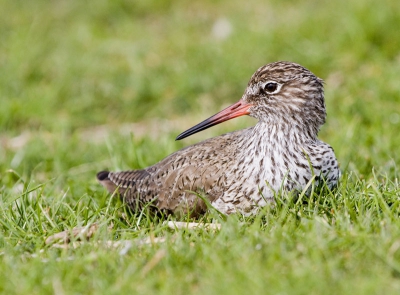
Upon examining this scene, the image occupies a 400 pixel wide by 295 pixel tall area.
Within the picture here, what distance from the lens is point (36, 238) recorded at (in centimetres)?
494

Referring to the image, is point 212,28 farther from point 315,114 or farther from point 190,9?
point 315,114

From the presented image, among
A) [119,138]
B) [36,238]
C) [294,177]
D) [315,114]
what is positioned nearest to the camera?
[36,238]

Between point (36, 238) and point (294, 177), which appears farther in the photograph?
point (294, 177)

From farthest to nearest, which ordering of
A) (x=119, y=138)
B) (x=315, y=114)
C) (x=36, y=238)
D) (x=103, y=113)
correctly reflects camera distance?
(x=103, y=113), (x=119, y=138), (x=315, y=114), (x=36, y=238)

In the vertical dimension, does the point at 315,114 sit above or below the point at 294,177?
above

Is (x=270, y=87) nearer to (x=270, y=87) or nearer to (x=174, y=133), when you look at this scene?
(x=270, y=87)

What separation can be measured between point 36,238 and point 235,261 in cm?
161

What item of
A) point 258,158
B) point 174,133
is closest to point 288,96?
point 258,158

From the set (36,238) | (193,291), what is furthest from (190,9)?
(193,291)

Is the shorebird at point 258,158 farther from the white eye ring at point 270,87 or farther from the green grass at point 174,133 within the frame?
the green grass at point 174,133

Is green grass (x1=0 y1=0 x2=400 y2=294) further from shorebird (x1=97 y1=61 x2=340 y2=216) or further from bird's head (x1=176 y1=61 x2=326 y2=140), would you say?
bird's head (x1=176 y1=61 x2=326 y2=140)

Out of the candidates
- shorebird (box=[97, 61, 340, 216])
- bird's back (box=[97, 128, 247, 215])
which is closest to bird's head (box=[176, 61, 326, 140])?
shorebird (box=[97, 61, 340, 216])

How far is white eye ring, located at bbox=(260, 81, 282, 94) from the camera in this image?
5.77 metres

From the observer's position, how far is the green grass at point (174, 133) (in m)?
4.11
